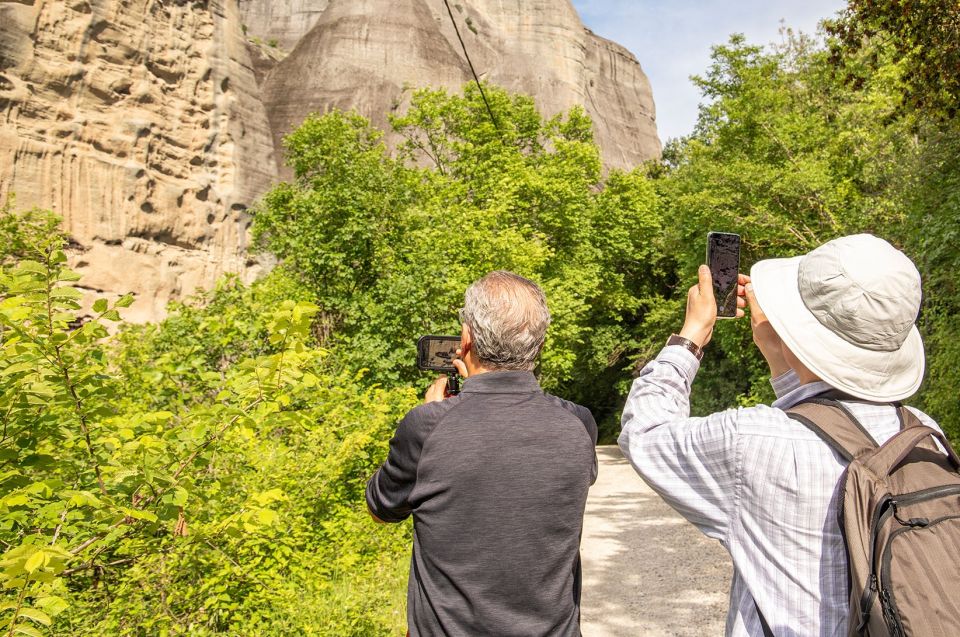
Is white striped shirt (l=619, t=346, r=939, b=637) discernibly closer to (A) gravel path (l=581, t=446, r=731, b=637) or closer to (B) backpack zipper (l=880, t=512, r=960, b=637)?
(B) backpack zipper (l=880, t=512, r=960, b=637)

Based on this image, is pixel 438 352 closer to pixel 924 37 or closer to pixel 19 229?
pixel 924 37

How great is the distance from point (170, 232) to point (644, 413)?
2325cm

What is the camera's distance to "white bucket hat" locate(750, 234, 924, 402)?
1353 mm

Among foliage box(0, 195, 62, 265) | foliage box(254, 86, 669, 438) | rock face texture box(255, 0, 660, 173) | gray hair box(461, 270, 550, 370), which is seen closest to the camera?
gray hair box(461, 270, 550, 370)

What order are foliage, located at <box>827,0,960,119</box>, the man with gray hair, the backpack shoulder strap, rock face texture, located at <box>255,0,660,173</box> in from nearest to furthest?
the backpack shoulder strap
the man with gray hair
foliage, located at <box>827,0,960,119</box>
rock face texture, located at <box>255,0,660,173</box>

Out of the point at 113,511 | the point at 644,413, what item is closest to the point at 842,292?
the point at 644,413

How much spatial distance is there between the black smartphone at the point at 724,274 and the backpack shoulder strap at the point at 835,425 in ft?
1.09

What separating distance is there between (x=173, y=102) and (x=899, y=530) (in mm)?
25192

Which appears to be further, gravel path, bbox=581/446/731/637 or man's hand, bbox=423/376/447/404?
gravel path, bbox=581/446/731/637

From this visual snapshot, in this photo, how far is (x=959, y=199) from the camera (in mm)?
7469

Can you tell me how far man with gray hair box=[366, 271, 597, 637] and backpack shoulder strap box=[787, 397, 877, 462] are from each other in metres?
0.67

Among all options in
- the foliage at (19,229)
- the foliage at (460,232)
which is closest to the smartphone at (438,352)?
the foliage at (19,229)

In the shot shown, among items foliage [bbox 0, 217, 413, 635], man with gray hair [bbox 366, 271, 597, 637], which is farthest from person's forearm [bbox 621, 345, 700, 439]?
foliage [bbox 0, 217, 413, 635]

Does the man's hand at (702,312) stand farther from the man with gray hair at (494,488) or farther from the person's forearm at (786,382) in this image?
the man with gray hair at (494,488)
